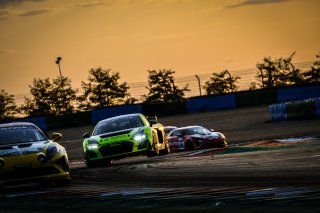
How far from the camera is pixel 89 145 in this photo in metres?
18.9

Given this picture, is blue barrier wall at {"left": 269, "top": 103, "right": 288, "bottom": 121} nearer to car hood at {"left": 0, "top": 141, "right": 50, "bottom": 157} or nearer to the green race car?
the green race car

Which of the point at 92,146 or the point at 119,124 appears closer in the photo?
the point at 92,146

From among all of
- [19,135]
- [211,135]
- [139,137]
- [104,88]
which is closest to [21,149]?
[19,135]

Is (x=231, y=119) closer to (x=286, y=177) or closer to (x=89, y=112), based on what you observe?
(x=89, y=112)

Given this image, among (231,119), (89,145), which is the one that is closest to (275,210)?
(89,145)

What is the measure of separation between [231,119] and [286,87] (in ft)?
19.6

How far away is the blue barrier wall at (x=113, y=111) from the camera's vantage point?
42.8m

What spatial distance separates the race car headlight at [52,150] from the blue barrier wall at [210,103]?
33.2 metres

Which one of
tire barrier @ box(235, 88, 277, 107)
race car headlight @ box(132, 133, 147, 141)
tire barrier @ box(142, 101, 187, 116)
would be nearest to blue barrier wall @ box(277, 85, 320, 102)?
tire barrier @ box(235, 88, 277, 107)

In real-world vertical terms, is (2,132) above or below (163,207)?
above

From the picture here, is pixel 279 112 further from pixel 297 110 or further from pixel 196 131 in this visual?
pixel 196 131

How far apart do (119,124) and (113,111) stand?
24.1m

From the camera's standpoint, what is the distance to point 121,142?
18.5 meters

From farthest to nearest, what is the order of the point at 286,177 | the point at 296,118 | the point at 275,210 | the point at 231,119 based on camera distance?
→ the point at 231,119 → the point at 296,118 → the point at 286,177 → the point at 275,210
